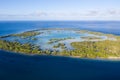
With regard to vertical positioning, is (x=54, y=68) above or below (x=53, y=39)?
below

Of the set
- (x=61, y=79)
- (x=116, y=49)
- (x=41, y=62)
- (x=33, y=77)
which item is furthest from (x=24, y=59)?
(x=116, y=49)

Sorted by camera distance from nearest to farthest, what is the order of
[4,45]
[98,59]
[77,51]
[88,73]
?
[88,73] → [98,59] → [77,51] → [4,45]

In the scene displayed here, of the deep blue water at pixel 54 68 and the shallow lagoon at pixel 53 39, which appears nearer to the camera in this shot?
the deep blue water at pixel 54 68

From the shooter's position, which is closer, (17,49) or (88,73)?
(88,73)

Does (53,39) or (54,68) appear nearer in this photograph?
(54,68)

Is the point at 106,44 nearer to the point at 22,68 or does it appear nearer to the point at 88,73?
the point at 88,73

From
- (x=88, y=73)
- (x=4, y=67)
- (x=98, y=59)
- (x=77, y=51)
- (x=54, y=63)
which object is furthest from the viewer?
(x=77, y=51)

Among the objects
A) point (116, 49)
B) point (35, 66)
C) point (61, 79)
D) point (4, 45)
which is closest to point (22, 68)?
point (35, 66)

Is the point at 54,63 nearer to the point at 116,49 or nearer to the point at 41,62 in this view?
the point at 41,62

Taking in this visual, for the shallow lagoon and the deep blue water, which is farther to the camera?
the shallow lagoon
